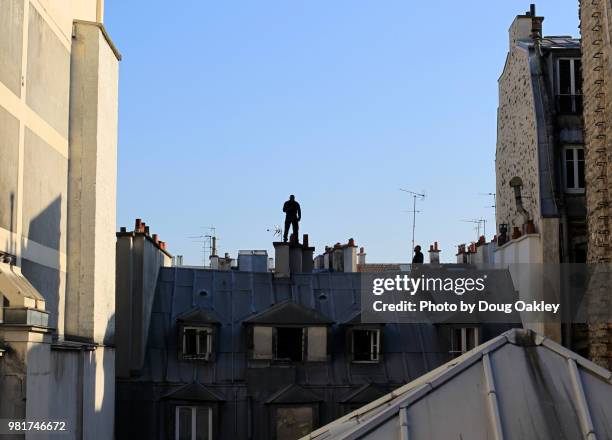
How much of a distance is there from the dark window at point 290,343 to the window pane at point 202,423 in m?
2.79

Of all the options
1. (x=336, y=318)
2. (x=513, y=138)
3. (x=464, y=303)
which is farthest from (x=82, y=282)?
(x=513, y=138)

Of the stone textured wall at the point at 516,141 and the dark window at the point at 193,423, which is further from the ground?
the stone textured wall at the point at 516,141

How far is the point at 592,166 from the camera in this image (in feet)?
83.4

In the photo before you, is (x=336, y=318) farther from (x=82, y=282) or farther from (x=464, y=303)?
(x=82, y=282)

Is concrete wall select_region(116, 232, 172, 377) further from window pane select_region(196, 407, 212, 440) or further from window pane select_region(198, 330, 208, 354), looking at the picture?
window pane select_region(196, 407, 212, 440)

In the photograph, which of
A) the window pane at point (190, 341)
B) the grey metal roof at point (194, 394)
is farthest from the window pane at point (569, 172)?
the grey metal roof at point (194, 394)

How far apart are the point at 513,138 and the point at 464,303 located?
6279mm

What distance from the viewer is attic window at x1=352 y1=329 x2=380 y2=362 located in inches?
1249

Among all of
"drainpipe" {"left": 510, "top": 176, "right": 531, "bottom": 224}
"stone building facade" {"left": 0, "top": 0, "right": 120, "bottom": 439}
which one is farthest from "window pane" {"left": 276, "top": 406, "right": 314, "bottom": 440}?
"drainpipe" {"left": 510, "top": 176, "right": 531, "bottom": 224}

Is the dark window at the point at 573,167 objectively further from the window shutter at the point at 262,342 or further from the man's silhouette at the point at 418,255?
the window shutter at the point at 262,342

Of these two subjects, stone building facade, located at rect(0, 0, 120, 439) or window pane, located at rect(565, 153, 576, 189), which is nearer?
stone building facade, located at rect(0, 0, 120, 439)

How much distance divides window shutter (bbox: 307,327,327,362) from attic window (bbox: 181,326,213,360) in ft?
9.34

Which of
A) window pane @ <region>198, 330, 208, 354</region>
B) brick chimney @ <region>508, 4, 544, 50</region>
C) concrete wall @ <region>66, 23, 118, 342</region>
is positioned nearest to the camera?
concrete wall @ <region>66, 23, 118, 342</region>

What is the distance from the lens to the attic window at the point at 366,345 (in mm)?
31719
